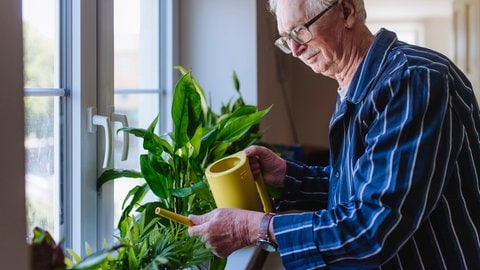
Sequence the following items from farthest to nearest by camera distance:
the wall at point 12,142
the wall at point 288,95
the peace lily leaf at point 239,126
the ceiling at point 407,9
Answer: the ceiling at point 407,9
the wall at point 288,95
the peace lily leaf at point 239,126
the wall at point 12,142

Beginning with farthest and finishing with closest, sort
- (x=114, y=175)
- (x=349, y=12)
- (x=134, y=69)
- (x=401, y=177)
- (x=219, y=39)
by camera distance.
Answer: (x=219, y=39), (x=134, y=69), (x=114, y=175), (x=349, y=12), (x=401, y=177)

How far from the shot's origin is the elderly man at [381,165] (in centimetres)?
79

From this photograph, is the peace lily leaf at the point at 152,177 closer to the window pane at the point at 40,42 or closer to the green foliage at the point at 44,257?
the window pane at the point at 40,42

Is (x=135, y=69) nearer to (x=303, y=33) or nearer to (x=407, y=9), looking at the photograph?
(x=303, y=33)

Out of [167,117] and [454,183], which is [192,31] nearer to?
[167,117]

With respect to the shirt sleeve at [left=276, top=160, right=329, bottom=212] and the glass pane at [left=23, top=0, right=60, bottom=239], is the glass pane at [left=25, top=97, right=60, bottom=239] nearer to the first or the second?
the glass pane at [left=23, top=0, right=60, bottom=239]

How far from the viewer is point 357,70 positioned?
975mm

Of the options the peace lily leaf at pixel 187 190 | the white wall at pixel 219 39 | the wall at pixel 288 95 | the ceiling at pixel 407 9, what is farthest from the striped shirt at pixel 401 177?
the ceiling at pixel 407 9

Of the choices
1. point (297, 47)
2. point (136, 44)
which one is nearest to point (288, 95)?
point (136, 44)

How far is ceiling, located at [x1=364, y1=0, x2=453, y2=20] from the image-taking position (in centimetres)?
388

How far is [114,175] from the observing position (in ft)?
3.65

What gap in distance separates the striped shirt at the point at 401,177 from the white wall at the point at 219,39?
91 centimetres

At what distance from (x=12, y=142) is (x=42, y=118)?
0.49 m

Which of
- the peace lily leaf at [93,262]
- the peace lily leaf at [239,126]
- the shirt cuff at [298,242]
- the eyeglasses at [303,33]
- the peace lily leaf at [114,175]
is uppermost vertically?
the eyeglasses at [303,33]
